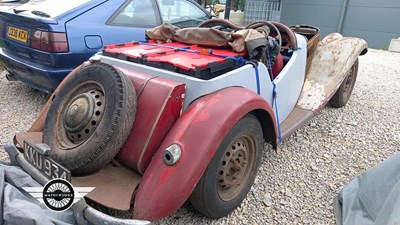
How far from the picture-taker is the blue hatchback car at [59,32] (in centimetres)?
331

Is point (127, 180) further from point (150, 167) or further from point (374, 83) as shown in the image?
point (374, 83)

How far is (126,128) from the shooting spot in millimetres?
1869

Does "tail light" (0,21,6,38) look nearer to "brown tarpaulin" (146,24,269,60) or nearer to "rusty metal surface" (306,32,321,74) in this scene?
"brown tarpaulin" (146,24,269,60)

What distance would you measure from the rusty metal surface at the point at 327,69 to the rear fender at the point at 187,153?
165cm

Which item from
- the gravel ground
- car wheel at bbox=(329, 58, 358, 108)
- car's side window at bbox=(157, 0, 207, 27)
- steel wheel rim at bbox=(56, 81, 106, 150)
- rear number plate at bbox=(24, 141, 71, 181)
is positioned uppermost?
car's side window at bbox=(157, 0, 207, 27)

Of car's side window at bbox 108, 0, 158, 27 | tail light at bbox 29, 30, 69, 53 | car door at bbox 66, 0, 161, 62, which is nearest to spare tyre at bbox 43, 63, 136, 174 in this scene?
tail light at bbox 29, 30, 69, 53

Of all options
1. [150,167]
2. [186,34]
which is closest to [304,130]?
[186,34]

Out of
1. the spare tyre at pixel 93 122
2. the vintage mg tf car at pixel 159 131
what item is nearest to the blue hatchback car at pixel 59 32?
the vintage mg tf car at pixel 159 131

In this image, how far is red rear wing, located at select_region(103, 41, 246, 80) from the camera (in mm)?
2158

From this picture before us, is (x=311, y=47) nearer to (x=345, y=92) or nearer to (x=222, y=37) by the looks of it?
(x=345, y=92)

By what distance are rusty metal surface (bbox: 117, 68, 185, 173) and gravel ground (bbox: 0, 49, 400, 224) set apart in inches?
22.6

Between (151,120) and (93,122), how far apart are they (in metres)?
0.36

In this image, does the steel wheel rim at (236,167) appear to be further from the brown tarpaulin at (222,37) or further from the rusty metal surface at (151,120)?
the brown tarpaulin at (222,37)

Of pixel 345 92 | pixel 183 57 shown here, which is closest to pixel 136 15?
pixel 183 57
